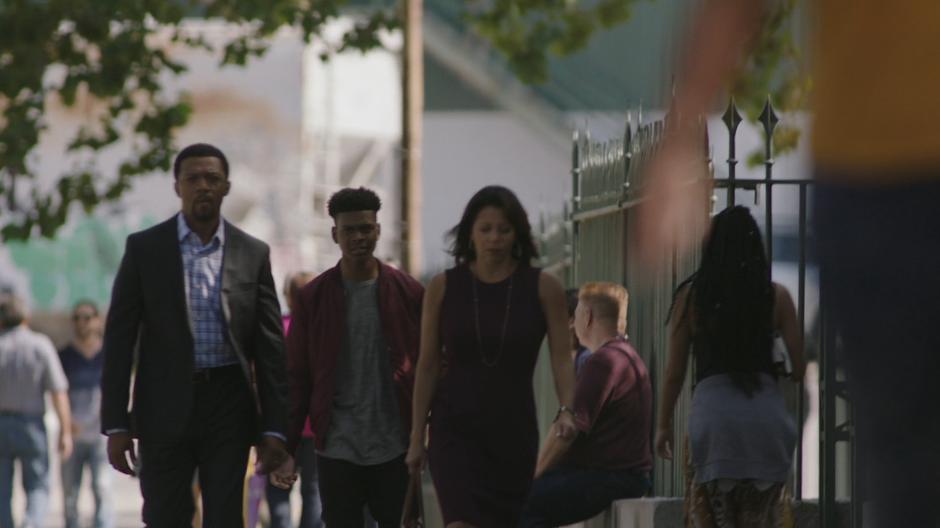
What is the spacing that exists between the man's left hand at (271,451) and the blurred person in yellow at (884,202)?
5.44 metres

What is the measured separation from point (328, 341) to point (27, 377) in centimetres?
745

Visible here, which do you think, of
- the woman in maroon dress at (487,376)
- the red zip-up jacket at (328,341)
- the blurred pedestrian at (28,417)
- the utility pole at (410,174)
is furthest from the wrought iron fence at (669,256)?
Result: the utility pole at (410,174)

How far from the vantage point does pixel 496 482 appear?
767 centimetres

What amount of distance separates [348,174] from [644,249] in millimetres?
30880

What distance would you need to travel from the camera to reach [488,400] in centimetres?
758

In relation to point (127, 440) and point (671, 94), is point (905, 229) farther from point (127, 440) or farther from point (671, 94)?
point (127, 440)

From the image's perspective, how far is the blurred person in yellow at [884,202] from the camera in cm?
265

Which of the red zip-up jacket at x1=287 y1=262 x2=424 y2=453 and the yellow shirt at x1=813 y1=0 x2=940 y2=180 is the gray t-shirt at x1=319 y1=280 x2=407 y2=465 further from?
the yellow shirt at x1=813 y1=0 x2=940 y2=180

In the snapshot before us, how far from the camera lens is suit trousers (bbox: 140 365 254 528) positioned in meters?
7.93

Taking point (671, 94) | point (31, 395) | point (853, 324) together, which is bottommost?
point (31, 395)

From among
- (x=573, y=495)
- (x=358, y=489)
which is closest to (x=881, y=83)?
(x=358, y=489)

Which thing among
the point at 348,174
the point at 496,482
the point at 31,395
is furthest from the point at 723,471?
the point at 348,174

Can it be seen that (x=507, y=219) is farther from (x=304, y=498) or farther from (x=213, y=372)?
(x=304, y=498)

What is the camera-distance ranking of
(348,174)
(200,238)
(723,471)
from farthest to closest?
(348,174) < (200,238) < (723,471)
